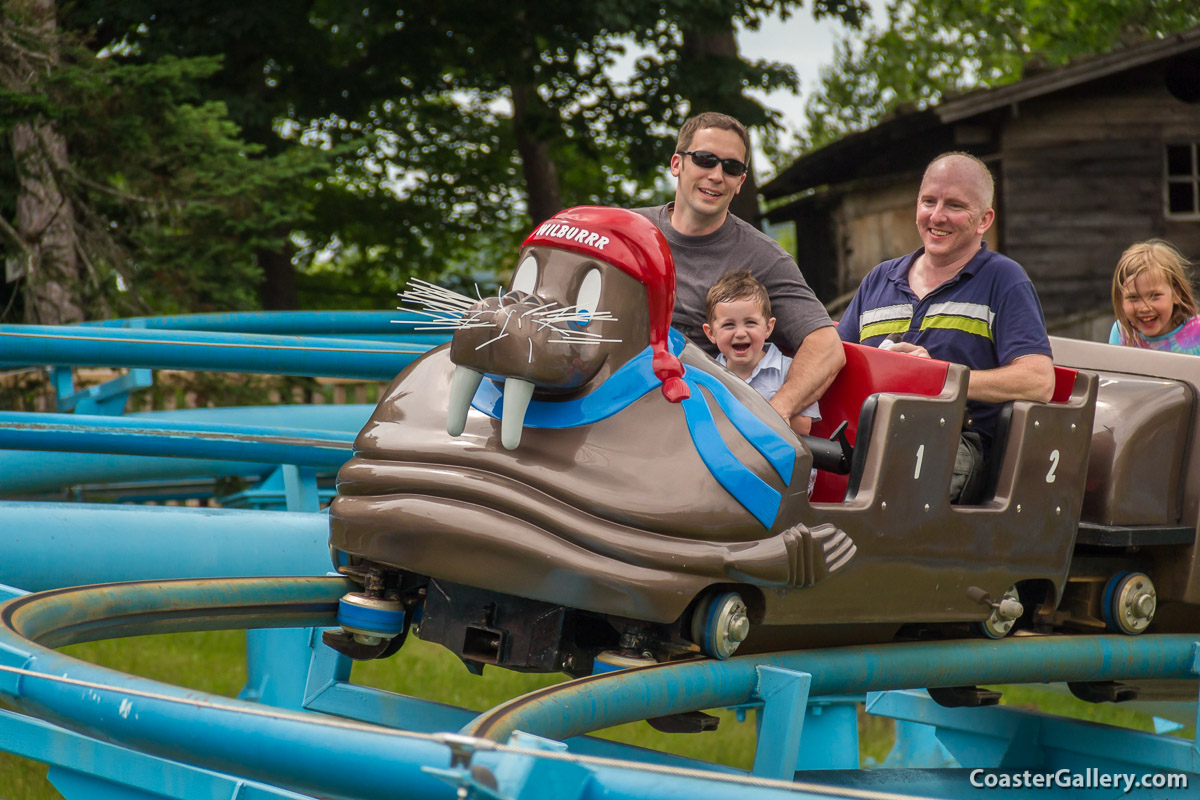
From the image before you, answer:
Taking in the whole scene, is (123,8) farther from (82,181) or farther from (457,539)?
(457,539)

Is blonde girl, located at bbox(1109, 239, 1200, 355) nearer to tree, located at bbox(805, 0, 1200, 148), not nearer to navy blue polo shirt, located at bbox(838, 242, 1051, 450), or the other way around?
navy blue polo shirt, located at bbox(838, 242, 1051, 450)

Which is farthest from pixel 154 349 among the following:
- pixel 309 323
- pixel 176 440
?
pixel 309 323

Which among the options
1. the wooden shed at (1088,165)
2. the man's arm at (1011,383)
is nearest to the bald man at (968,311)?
the man's arm at (1011,383)

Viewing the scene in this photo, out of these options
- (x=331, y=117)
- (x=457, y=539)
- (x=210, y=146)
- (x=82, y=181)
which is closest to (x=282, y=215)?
(x=210, y=146)

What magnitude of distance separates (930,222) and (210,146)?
19.8 feet

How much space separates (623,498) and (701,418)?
0.20 meters

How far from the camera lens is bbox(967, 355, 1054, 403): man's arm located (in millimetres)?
2936

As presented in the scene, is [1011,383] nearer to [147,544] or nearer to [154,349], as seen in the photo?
[147,544]

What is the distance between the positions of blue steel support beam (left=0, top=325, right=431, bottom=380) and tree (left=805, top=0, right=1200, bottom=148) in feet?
74.2

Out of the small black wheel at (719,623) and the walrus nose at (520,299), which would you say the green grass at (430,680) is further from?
the walrus nose at (520,299)

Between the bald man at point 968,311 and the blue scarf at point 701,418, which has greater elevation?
the bald man at point 968,311

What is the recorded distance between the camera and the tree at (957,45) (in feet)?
88.6

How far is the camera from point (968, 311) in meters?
3.13

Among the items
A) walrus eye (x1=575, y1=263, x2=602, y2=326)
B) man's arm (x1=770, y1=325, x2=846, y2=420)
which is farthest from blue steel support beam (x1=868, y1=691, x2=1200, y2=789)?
walrus eye (x1=575, y1=263, x2=602, y2=326)
